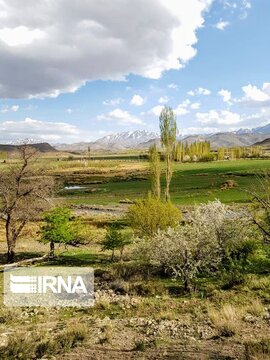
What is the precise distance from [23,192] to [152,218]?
10825 millimetres

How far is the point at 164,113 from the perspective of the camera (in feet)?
158

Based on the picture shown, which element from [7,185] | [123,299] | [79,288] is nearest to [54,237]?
[7,185]

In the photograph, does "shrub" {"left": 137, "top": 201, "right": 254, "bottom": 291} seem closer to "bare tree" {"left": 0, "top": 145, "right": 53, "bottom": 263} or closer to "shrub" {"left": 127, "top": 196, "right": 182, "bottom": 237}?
"shrub" {"left": 127, "top": 196, "right": 182, "bottom": 237}

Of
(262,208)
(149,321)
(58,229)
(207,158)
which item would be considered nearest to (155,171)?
(58,229)

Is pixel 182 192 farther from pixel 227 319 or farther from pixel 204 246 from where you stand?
pixel 227 319

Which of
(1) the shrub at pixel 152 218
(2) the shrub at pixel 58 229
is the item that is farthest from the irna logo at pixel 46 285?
(1) the shrub at pixel 152 218

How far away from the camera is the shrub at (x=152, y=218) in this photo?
3058 cm

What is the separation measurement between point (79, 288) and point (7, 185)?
11.4 m

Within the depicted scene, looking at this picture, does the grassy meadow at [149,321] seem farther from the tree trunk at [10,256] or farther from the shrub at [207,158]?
the shrub at [207,158]

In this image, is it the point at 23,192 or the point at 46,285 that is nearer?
the point at 46,285

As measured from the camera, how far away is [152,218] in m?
30.7

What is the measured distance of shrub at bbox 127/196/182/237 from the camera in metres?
30.6

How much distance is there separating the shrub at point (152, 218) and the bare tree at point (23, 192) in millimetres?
7722

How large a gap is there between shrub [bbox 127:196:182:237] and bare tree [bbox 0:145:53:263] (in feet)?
25.3
